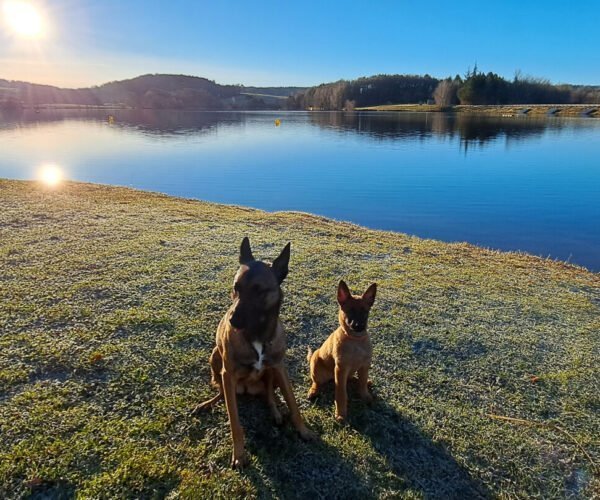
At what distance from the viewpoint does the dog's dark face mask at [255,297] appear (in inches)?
133

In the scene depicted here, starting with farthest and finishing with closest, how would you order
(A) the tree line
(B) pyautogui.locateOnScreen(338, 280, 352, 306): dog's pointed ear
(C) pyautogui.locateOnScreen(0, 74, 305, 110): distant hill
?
(C) pyautogui.locateOnScreen(0, 74, 305, 110): distant hill → (A) the tree line → (B) pyautogui.locateOnScreen(338, 280, 352, 306): dog's pointed ear

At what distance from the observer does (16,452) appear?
3.82m

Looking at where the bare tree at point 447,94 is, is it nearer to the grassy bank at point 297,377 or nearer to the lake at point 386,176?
the lake at point 386,176

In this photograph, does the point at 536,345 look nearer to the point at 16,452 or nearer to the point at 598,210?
the point at 16,452

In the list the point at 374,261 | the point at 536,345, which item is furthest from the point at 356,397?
the point at 374,261

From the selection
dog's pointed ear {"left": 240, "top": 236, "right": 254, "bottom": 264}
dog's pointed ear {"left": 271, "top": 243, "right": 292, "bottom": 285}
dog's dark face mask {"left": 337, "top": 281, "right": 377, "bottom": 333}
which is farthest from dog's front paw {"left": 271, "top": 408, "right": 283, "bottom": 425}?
dog's pointed ear {"left": 240, "top": 236, "right": 254, "bottom": 264}

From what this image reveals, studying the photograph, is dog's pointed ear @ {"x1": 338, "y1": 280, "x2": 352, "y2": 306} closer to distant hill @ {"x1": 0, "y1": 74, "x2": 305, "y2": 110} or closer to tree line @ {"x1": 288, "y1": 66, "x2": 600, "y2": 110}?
tree line @ {"x1": 288, "y1": 66, "x2": 600, "y2": 110}

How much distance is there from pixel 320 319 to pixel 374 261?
10.5 feet

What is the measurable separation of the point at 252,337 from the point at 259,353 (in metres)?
0.23

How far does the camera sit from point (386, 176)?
30109mm

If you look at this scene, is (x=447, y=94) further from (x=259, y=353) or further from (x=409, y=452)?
(x=259, y=353)

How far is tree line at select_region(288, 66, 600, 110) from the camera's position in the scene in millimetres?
120688

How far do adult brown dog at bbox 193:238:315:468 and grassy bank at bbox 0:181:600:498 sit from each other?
38cm

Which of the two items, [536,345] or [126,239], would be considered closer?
[536,345]
